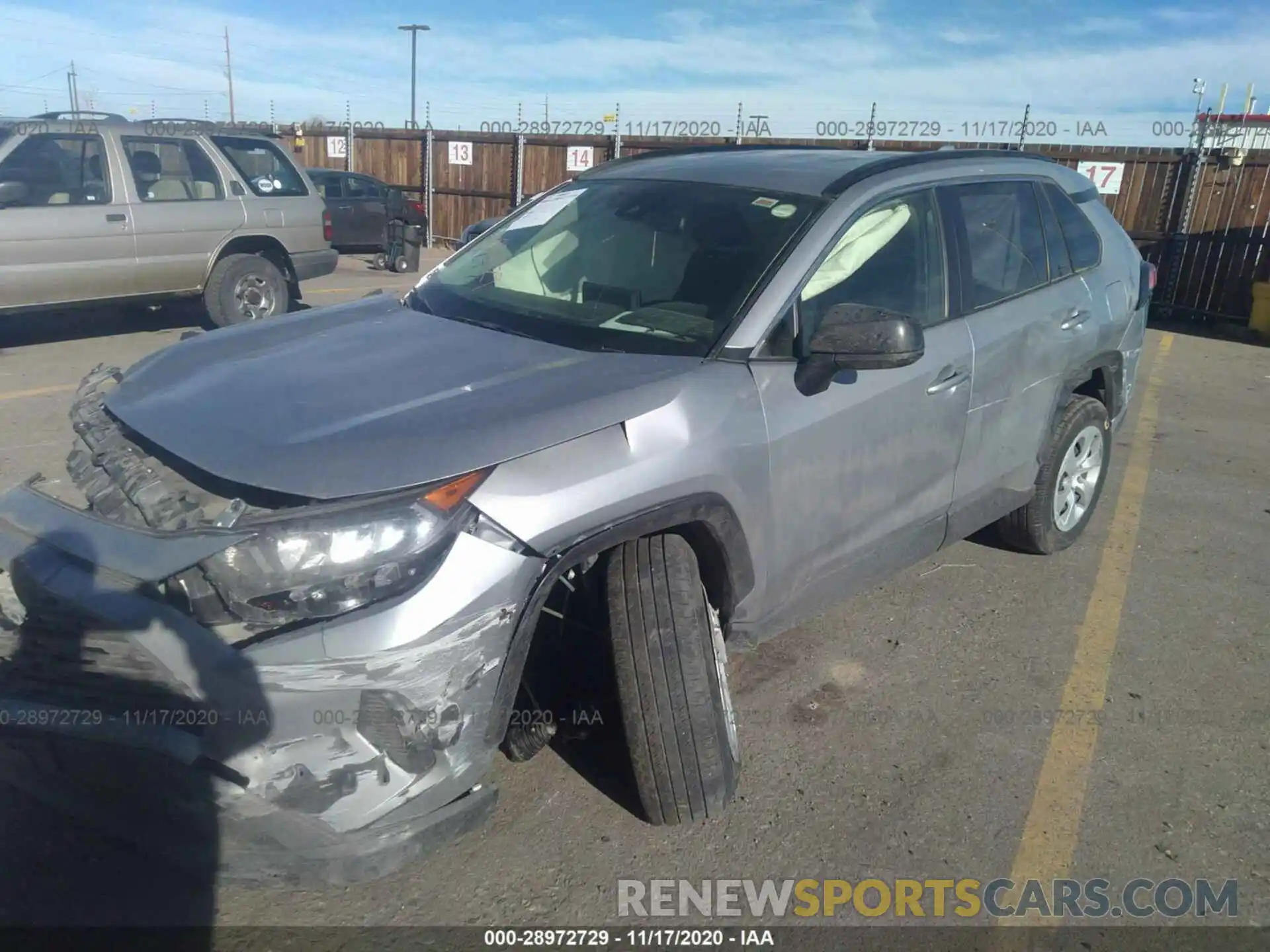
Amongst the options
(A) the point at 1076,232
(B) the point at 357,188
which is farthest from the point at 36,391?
(B) the point at 357,188

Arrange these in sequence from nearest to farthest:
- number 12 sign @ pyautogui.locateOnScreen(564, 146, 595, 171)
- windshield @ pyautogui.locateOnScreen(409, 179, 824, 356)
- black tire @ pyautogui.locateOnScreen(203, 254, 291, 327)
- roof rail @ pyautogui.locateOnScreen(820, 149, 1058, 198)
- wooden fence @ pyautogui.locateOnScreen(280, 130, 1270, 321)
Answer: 1. windshield @ pyautogui.locateOnScreen(409, 179, 824, 356)
2. roof rail @ pyautogui.locateOnScreen(820, 149, 1058, 198)
3. black tire @ pyautogui.locateOnScreen(203, 254, 291, 327)
4. wooden fence @ pyautogui.locateOnScreen(280, 130, 1270, 321)
5. number 12 sign @ pyautogui.locateOnScreen(564, 146, 595, 171)

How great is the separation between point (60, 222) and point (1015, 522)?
774 centimetres

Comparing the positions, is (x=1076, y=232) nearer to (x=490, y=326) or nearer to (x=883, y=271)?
(x=883, y=271)

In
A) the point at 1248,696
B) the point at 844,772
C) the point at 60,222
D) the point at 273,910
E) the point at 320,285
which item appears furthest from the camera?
the point at 320,285

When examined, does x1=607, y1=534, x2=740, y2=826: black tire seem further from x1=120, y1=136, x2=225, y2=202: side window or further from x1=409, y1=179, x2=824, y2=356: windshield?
A: x1=120, y1=136, x2=225, y2=202: side window

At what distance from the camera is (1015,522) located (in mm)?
4656

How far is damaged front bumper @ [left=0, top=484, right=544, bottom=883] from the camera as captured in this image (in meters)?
2.13

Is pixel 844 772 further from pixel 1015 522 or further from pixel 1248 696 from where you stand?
pixel 1015 522

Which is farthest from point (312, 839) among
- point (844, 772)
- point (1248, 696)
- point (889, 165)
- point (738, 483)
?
point (1248, 696)

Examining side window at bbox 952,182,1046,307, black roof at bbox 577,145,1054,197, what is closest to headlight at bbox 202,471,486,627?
black roof at bbox 577,145,1054,197

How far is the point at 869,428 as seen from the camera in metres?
3.22

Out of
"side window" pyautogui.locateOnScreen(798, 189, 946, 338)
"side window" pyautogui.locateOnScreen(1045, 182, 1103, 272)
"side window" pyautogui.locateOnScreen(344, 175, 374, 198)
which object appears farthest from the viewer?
"side window" pyautogui.locateOnScreen(344, 175, 374, 198)

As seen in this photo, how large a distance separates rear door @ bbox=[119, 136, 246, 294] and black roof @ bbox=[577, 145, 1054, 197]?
19.5 feet

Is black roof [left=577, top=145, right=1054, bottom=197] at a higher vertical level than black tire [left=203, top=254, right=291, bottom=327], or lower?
higher
